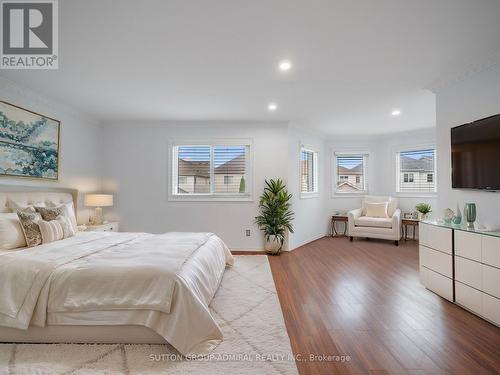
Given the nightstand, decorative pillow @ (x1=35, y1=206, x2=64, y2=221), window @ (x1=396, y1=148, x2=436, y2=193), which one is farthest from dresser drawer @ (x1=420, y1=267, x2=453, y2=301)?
the nightstand

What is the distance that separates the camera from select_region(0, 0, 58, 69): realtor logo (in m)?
2.03

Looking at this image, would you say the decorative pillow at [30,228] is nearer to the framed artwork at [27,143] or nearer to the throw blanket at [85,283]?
the throw blanket at [85,283]

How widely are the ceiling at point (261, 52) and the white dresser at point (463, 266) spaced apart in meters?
1.85

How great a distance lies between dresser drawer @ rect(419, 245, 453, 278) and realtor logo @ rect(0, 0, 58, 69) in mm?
4315

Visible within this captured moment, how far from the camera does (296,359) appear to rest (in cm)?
183

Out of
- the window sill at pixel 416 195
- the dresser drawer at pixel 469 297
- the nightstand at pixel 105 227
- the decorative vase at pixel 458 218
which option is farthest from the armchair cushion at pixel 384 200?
the nightstand at pixel 105 227

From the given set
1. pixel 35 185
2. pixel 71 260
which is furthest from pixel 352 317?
pixel 35 185

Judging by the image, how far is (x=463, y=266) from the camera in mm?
2557

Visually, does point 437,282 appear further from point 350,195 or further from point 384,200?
point 350,195

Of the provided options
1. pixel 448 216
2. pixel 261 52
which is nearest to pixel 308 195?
pixel 448 216

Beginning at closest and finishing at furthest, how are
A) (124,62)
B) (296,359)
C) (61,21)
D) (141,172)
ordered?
1. (296,359)
2. (61,21)
3. (124,62)
4. (141,172)

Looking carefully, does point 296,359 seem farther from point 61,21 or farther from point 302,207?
point 302,207

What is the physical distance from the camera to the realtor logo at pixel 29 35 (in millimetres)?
2025

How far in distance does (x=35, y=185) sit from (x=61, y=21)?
2.45 metres
